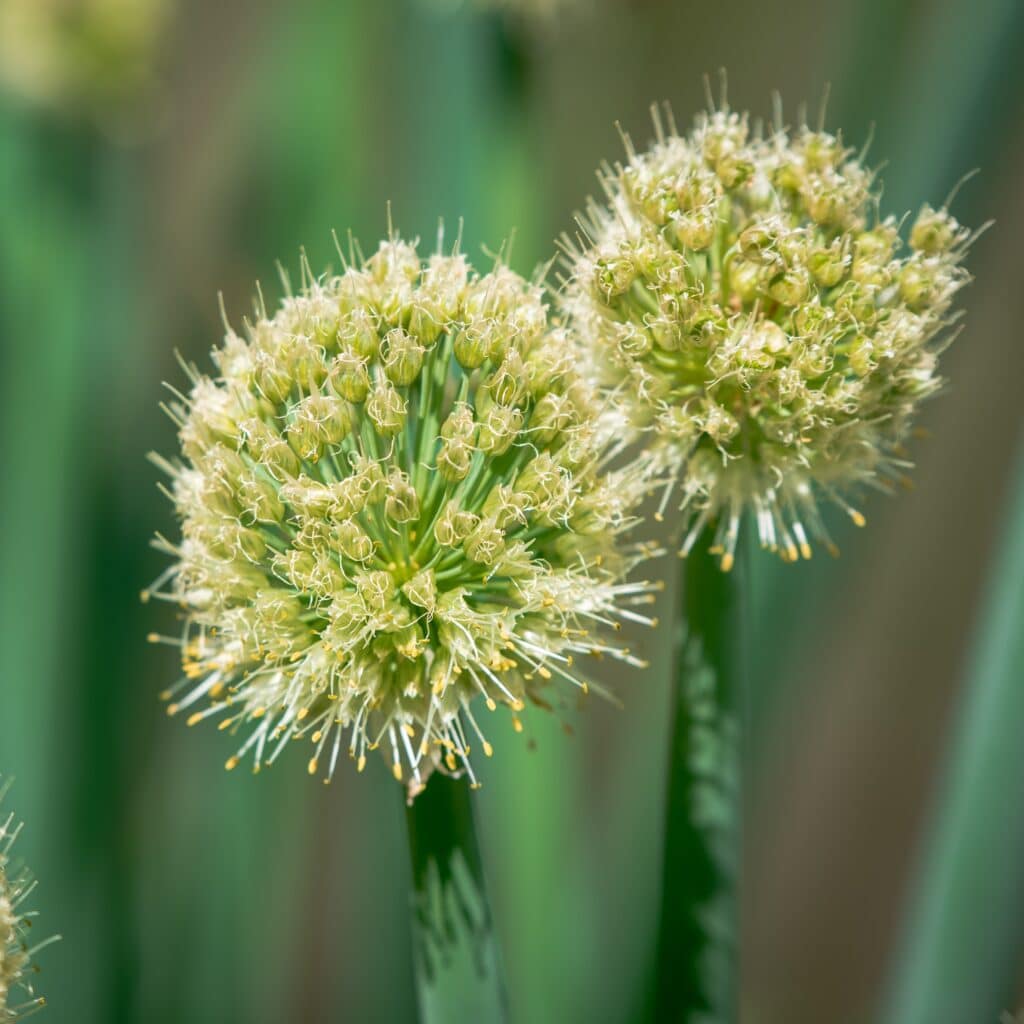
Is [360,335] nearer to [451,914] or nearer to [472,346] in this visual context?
[472,346]

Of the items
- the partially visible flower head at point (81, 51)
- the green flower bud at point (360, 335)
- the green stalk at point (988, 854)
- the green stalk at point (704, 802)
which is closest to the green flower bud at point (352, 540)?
the green flower bud at point (360, 335)

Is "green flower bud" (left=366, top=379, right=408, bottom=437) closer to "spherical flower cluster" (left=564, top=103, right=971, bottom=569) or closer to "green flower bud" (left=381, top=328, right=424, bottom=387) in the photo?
"green flower bud" (left=381, top=328, right=424, bottom=387)

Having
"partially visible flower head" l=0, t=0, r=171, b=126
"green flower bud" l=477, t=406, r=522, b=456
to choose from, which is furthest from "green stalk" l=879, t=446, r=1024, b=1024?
"partially visible flower head" l=0, t=0, r=171, b=126

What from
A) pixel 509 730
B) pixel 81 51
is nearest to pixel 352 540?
pixel 509 730

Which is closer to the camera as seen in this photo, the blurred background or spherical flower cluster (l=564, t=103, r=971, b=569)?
spherical flower cluster (l=564, t=103, r=971, b=569)

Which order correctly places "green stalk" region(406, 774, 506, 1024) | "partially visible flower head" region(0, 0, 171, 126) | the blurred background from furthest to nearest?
"partially visible flower head" region(0, 0, 171, 126) → the blurred background → "green stalk" region(406, 774, 506, 1024)

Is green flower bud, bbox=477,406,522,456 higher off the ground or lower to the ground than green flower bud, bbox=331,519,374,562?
higher

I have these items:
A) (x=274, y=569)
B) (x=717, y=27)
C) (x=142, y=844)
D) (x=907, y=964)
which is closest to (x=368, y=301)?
(x=274, y=569)
